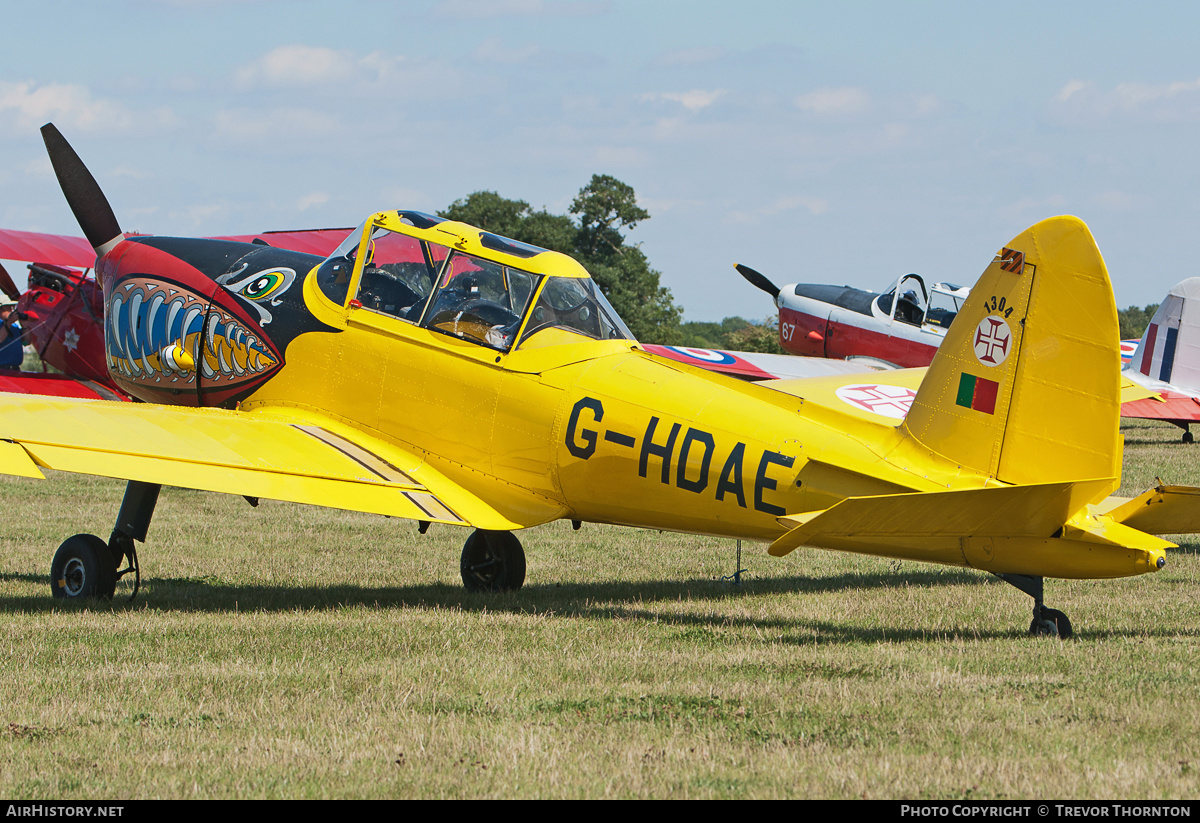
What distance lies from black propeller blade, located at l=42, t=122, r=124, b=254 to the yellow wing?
10.1ft

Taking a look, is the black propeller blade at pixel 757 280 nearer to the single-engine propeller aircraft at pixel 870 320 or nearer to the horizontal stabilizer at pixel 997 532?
the single-engine propeller aircraft at pixel 870 320

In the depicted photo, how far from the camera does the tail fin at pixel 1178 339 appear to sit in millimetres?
22750

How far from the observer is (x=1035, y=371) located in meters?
6.32

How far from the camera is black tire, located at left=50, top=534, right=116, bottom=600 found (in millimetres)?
8188

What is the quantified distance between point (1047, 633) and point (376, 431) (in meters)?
4.57

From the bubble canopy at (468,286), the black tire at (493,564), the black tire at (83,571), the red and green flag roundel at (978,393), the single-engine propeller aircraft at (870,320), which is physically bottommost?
the black tire at (83,571)

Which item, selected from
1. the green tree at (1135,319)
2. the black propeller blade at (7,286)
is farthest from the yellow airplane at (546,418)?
the green tree at (1135,319)

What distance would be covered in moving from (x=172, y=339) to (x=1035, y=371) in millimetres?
6360

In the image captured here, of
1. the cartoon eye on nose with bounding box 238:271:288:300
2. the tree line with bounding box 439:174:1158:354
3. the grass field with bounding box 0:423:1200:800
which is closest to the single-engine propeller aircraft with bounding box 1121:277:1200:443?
the grass field with bounding box 0:423:1200:800

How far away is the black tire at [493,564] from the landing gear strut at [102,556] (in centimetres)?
233

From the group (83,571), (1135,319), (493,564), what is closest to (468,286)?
(493,564)

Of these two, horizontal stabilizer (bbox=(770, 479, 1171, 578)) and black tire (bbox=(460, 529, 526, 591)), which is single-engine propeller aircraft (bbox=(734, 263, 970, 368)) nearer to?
black tire (bbox=(460, 529, 526, 591))

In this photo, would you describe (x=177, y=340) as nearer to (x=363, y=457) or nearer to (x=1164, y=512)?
(x=363, y=457)
